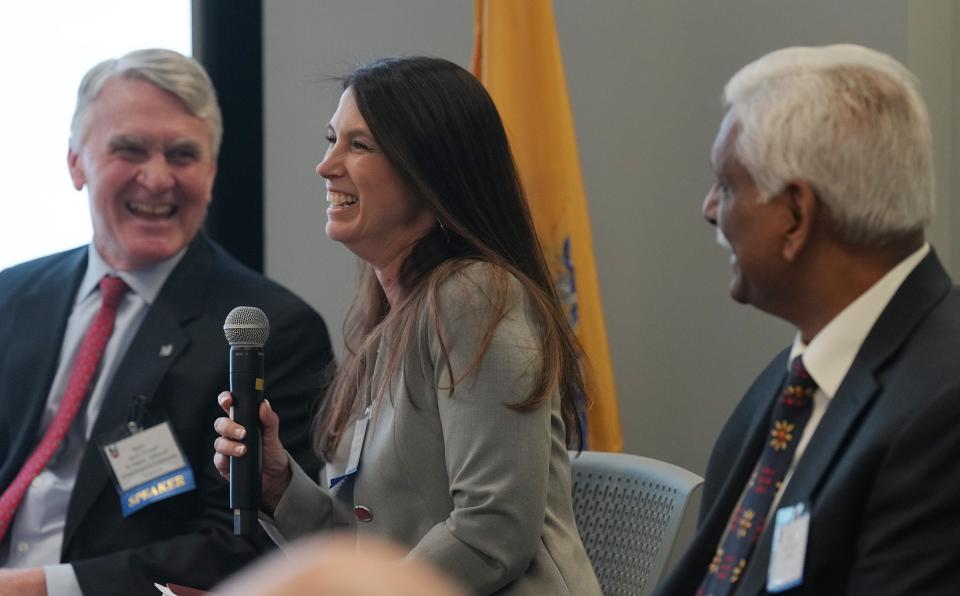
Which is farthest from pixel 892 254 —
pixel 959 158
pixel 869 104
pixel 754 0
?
pixel 754 0

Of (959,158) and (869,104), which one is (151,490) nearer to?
(869,104)

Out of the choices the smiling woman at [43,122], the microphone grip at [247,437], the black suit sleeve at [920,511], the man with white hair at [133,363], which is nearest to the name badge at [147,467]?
the man with white hair at [133,363]

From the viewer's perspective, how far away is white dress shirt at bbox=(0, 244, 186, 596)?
3.05 m

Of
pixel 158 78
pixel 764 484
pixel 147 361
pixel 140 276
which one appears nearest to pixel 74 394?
pixel 147 361

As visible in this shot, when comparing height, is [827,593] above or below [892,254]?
below

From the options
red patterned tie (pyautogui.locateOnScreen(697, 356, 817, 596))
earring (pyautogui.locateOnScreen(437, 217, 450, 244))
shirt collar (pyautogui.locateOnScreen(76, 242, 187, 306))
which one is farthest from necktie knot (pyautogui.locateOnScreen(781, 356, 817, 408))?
shirt collar (pyautogui.locateOnScreen(76, 242, 187, 306))

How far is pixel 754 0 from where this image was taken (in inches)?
169

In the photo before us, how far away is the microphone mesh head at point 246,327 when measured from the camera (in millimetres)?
2365

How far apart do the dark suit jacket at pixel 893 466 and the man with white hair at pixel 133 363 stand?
1.56m

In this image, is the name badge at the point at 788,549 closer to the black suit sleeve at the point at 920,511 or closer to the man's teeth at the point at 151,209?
the black suit sleeve at the point at 920,511

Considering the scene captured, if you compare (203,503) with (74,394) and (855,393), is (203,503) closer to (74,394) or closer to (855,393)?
(74,394)

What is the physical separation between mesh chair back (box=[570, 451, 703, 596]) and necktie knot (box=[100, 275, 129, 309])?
117cm

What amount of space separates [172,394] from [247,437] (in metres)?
0.84

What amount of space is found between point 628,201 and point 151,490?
216cm
